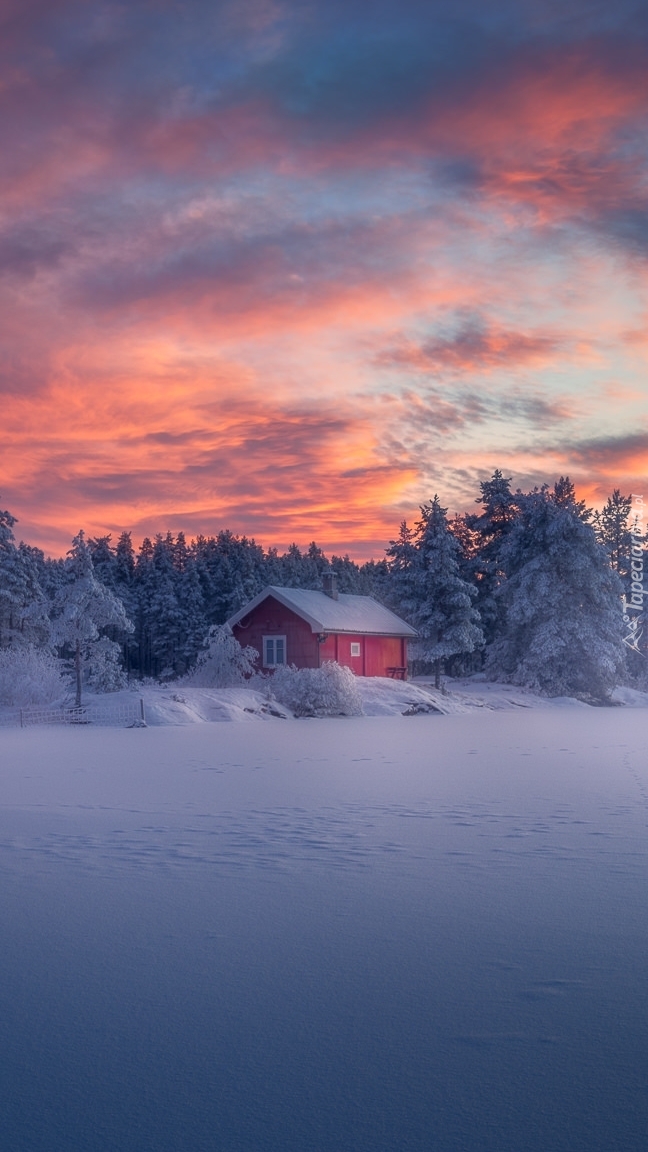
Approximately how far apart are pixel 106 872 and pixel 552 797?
21.8 feet

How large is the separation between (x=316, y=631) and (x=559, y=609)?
14950 mm

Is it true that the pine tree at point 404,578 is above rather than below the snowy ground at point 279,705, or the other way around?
above

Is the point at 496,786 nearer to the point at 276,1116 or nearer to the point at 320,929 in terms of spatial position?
the point at 320,929

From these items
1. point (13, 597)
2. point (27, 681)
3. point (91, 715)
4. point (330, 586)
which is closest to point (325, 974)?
point (91, 715)

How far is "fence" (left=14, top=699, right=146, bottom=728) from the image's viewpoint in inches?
1291

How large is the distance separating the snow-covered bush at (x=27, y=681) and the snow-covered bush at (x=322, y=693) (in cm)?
876

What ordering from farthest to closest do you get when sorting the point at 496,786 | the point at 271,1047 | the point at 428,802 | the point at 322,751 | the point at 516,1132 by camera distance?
the point at 322,751
the point at 496,786
the point at 428,802
the point at 271,1047
the point at 516,1132

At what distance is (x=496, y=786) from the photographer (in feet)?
46.8

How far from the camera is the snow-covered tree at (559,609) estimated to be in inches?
2042

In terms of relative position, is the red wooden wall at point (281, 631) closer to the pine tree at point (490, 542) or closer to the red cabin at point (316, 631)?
the red cabin at point (316, 631)

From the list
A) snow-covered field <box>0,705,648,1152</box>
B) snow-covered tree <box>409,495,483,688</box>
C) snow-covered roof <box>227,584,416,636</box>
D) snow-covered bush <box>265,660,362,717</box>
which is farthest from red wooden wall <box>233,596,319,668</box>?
snow-covered field <box>0,705,648,1152</box>

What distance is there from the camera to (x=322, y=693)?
123 ft

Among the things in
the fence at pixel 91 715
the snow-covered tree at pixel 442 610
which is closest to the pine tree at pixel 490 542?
the snow-covered tree at pixel 442 610

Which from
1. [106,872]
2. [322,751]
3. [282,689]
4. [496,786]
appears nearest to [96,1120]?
[106,872]
